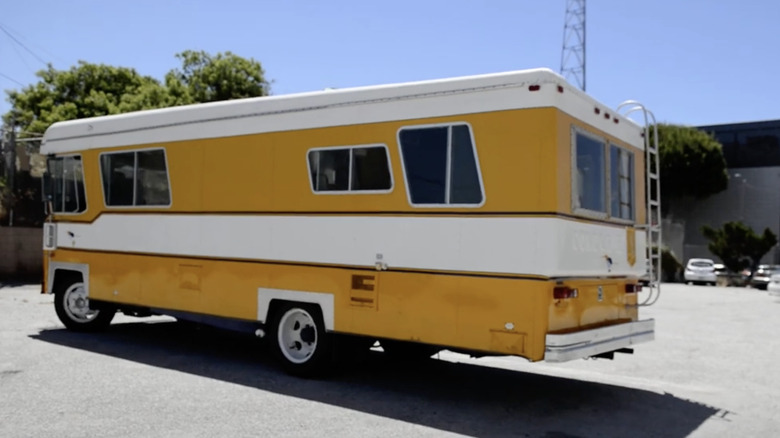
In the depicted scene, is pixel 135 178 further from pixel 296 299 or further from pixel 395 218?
pixel 395 218

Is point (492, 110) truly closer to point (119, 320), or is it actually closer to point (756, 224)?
point (119, 320)

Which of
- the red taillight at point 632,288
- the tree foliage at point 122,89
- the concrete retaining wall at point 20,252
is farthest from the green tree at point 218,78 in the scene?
the red taillight at point 632,288

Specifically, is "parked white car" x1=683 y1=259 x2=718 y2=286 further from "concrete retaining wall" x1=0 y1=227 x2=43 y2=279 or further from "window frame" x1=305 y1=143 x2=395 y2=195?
"window frame" x1=305 y1=143 x2=395 y2=195

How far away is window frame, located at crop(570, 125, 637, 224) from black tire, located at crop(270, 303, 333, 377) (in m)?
2.90

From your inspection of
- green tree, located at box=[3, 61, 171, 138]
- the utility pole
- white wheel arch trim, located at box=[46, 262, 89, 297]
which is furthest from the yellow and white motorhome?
green tree, located at box=[3, 61, 171, 138]

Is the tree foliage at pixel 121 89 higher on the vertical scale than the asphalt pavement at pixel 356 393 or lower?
higher

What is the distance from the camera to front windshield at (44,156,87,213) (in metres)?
10.5

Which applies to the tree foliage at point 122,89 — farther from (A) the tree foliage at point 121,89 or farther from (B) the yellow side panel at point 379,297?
(B) the yellow side panel at point 379,297

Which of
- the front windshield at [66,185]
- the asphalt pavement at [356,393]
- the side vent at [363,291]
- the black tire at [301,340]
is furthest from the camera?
the front windshield at [66,185]

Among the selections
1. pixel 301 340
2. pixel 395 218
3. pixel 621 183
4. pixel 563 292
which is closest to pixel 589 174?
pixel 621 183

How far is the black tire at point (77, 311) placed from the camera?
35.2 ft

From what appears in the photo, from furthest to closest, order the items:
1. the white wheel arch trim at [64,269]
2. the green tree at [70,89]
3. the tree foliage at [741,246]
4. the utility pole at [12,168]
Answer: the tree foliage at [741,246] < the green tree at [70,89] < the utility pole at [12,168] < the white wheel arch trim at [64,269]

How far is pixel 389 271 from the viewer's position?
738cm

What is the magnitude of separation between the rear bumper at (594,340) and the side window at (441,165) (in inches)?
56.5
